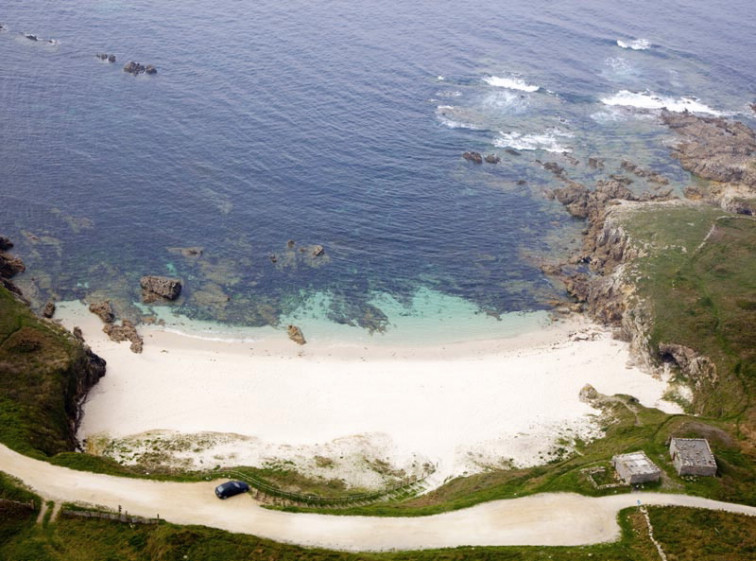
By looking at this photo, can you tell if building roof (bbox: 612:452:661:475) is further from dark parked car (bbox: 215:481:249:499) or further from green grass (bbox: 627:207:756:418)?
dark parked car (bbox: 215:481:249:499)

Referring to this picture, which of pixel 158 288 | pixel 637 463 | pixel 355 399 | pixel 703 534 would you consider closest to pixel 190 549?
pixel 355 399

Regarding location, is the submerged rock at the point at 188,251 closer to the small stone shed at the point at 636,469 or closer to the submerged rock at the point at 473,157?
the submerged rock at the point at 473,157

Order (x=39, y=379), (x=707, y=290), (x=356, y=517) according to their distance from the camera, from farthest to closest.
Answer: (x=707, y=290)
(x=39, y=379)
(x=356, y=517)

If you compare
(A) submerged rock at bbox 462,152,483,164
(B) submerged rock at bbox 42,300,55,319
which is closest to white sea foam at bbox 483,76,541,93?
(A) submerged rock at bbox 462,152,483,164

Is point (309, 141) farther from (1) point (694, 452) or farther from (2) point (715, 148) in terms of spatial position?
(1) point (694, 452)

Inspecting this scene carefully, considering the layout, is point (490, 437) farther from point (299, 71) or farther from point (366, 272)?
point (299, 71)

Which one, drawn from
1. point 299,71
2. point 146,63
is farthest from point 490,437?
point 146,63
